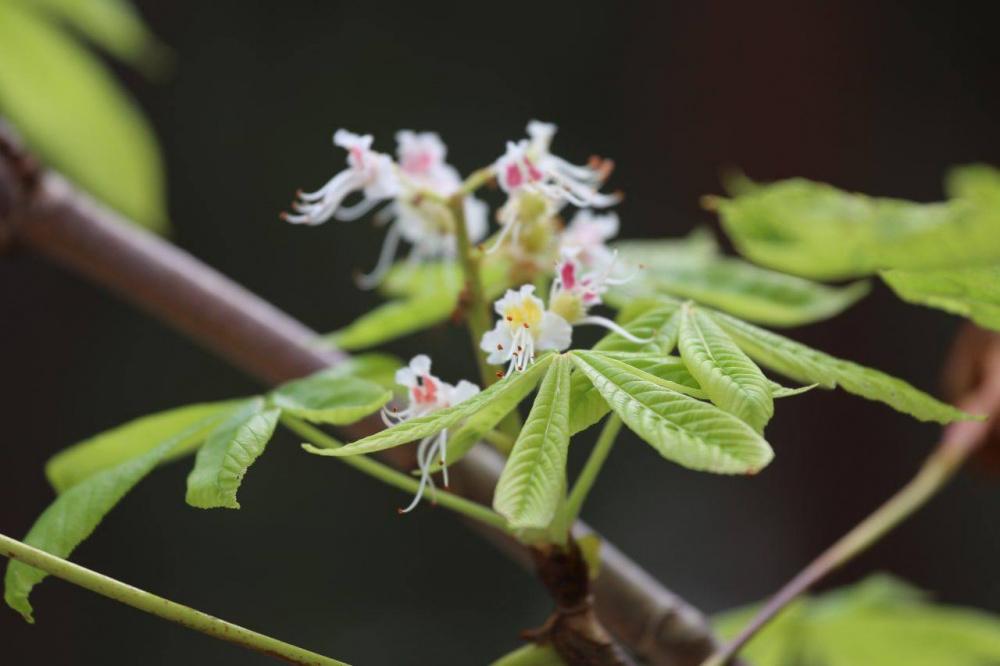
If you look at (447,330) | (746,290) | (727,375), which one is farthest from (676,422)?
(447,330)

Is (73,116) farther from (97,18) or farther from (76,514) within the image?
(76,514)

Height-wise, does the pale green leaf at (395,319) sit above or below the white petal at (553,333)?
above

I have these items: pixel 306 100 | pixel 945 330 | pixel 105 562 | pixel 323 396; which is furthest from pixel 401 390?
pixel 945 330

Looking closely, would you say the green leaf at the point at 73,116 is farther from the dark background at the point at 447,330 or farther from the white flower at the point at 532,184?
the dark background at the point at 447,330

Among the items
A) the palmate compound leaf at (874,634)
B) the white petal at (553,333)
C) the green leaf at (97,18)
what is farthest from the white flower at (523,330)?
the green leaf at (97,18)

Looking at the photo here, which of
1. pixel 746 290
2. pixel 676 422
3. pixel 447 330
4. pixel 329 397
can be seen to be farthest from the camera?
pixel 447 330

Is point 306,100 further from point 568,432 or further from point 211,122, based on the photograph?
point 568,432
